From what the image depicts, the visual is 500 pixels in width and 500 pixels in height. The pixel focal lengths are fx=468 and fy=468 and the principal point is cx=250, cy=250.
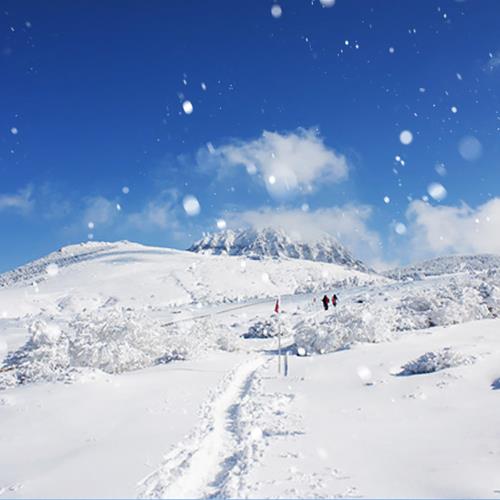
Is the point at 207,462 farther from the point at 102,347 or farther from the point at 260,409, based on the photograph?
the point at 102,347

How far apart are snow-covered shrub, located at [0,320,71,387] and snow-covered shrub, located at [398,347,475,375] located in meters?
12.7

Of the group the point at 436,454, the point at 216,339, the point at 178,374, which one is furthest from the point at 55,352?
the point at 436,454

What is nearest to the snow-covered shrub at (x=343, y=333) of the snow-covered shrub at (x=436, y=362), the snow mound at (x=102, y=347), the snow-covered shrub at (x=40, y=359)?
the snow mound at (x=102, y=347)

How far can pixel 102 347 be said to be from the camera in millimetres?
23297

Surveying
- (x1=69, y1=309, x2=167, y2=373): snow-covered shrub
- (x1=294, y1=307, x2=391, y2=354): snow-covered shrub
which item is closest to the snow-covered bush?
(x1=294, y1=307, x2=391, y2=354): snow-covered shrub

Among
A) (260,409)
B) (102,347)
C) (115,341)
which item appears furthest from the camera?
(115,341)

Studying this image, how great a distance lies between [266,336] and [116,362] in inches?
634

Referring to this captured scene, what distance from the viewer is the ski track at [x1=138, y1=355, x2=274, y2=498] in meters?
7.69

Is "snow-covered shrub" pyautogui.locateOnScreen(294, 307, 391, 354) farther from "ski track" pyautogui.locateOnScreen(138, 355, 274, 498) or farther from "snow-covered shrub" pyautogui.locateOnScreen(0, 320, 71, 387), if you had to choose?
"snow-covered shrub" pyautogui.locateOnScreen(0, 320, 71, 387)

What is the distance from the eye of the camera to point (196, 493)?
7602mm

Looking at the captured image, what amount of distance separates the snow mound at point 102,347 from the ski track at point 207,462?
10.7 metres

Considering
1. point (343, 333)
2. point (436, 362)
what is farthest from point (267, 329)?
point (436, 362)

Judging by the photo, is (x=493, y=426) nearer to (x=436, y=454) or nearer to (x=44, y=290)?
(x=436, y=454)

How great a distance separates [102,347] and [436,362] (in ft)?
51.0
